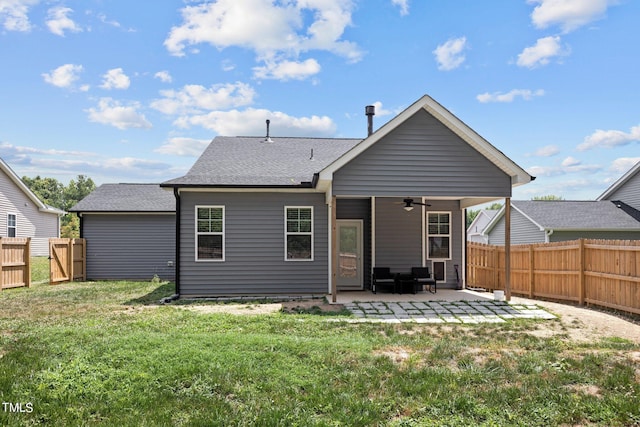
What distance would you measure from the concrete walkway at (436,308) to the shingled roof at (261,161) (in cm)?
385

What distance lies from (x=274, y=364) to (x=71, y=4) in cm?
1048

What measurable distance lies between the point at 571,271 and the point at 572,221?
1084 centimetres

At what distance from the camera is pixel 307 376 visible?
192 inches

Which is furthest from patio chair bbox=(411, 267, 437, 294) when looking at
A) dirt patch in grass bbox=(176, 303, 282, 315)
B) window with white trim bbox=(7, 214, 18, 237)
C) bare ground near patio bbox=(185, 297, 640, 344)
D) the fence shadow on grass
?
window with white trim bbox=(7, 214, 18, 237)

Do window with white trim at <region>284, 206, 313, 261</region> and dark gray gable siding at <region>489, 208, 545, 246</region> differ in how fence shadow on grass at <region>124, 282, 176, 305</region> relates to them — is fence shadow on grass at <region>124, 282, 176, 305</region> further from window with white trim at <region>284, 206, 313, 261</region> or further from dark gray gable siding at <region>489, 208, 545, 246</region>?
dark gray gable siding at <region>489, 208, 545, 246</region>

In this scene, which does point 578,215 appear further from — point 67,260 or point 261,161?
point 67,260

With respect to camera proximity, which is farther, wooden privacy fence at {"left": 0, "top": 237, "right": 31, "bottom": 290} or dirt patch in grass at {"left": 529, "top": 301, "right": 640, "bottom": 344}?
wooden privacy fence at {"left": 0, "top": 237, "right": 31, "bottom": 290}

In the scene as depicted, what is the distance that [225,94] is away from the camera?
627 inches

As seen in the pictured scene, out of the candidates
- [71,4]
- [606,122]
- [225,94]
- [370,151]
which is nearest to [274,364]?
[370,151]

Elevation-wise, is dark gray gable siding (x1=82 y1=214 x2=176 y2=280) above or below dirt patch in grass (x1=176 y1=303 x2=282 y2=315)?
above

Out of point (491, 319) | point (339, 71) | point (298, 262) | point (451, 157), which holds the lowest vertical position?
point (491, 319)

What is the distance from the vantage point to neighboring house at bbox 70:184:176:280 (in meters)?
17.6

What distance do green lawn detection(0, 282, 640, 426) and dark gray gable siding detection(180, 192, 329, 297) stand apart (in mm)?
4564

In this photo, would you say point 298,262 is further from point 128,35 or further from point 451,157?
point 128,35
